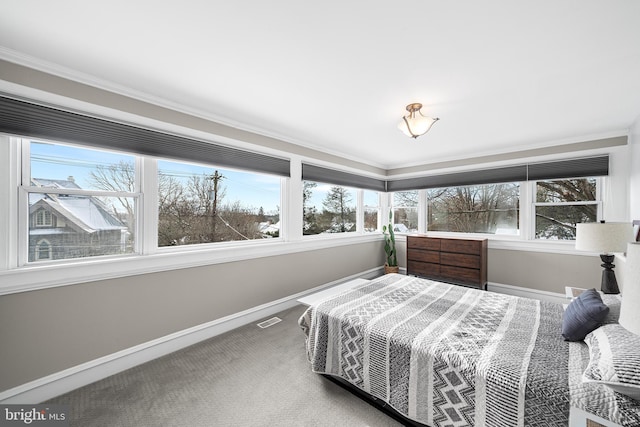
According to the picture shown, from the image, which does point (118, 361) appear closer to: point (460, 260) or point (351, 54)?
point (351, 54)

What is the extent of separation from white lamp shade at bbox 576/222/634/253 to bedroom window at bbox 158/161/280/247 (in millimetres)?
3229

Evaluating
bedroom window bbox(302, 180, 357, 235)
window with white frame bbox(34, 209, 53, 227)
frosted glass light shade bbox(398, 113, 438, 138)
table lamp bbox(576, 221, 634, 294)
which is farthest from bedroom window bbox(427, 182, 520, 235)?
window with white frame bbox(34, 209, 53, 227)

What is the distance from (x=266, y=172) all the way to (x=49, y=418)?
264 centimetres

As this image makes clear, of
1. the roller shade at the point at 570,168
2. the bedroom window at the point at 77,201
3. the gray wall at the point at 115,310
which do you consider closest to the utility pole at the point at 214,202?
the gray wall at the point at 115,310

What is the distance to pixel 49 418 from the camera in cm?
155

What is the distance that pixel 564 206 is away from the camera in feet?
11.5

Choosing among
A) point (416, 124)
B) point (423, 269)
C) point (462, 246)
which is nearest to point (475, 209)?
point (462, 246)

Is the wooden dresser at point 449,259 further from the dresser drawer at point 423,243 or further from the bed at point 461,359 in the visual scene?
the bed at point 461,359

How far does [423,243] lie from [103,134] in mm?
4505

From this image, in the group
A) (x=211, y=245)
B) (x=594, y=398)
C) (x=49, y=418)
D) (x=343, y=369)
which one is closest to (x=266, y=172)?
(x=211, y=245)

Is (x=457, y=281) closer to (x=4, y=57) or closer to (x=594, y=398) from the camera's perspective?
(x=594, y=398)

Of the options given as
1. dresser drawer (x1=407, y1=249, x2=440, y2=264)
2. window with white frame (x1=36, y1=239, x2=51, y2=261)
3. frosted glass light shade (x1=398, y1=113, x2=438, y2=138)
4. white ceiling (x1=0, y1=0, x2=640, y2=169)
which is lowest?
dresser drawer (x1=407, y1=249, x2=440, y2=264)

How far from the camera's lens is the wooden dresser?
3.79 meters

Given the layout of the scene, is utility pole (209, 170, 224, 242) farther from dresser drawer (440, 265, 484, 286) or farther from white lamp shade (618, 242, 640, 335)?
dresser drawer (440, 265, 484, 286)
